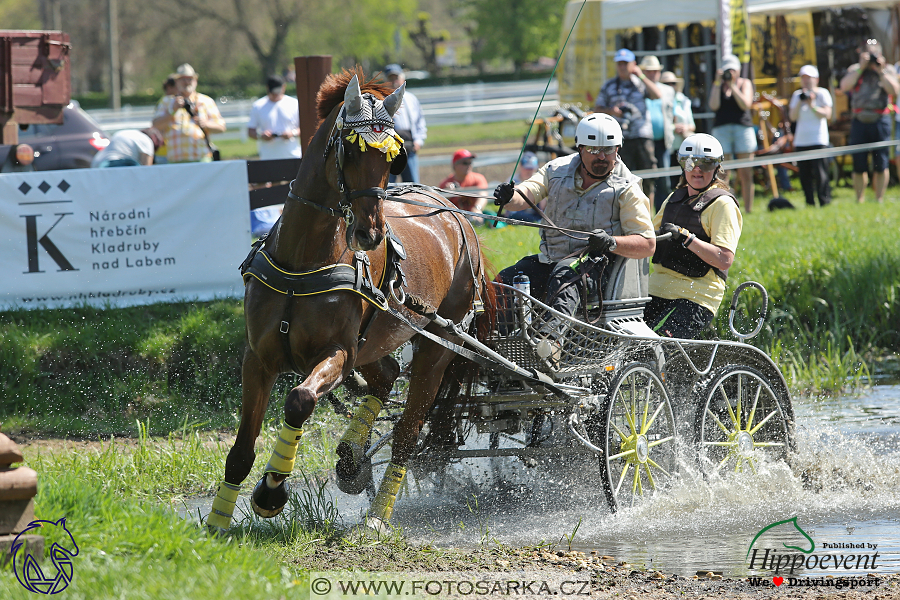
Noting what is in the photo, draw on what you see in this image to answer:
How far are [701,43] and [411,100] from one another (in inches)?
277

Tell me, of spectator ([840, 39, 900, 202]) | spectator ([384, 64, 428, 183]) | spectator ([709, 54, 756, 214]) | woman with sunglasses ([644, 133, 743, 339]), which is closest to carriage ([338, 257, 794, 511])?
woman with sunglasses ([644, 133, 743, 339])

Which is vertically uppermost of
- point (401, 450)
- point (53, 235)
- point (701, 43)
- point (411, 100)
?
point (701, 43)

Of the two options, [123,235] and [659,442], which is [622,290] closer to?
[659,442]

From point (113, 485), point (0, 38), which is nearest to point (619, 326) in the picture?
point (113, 485)

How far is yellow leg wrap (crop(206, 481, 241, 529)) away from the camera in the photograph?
16.1 ft

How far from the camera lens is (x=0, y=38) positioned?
923 cm

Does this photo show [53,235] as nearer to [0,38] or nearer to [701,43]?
[0,38]

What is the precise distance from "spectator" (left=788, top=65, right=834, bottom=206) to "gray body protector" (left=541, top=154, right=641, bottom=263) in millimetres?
8452

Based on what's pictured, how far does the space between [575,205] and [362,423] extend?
70.5 inches

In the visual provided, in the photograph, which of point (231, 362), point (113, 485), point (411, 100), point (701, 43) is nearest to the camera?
point (113, 485)

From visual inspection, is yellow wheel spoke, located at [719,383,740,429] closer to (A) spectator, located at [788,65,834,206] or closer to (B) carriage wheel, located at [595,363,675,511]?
(B) carriage wheel, located at [595,363,675,511]

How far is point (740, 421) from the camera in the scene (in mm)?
6613

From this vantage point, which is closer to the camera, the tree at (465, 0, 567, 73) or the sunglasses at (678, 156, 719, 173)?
the sunglasses at (678, 156, 719, 173)

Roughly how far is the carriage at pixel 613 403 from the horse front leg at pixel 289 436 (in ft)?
4.38
